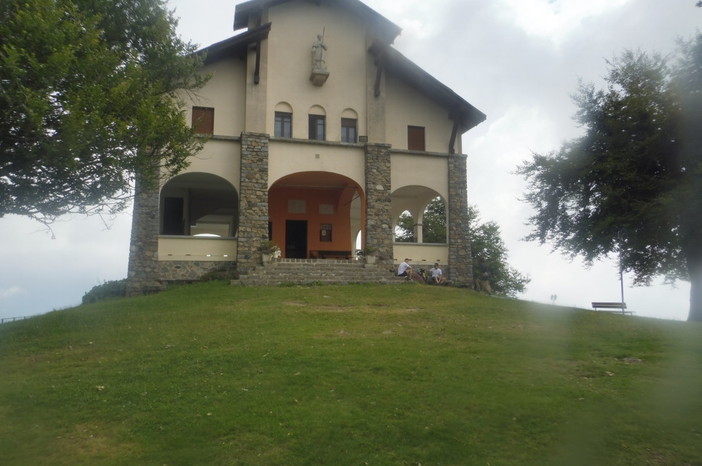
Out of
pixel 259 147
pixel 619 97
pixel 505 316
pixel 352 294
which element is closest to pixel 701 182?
pixel 619 97

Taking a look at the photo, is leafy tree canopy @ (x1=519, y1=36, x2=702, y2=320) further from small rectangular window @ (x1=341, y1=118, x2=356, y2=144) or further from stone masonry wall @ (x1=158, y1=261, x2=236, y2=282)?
stone masonry wall @ (x1=158, y1=261, x2=236, y2=282)

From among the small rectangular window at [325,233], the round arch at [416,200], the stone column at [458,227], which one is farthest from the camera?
the small rectangular window at [325,233]

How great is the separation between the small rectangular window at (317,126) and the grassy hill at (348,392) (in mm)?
12083

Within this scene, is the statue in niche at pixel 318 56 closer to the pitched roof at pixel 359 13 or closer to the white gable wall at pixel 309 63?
the white gable wall at pixel 309 63

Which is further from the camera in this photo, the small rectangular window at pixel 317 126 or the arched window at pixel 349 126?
the arched window at pixel 349 126

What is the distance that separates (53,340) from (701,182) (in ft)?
59.7

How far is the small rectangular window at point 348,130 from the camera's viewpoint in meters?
25.5

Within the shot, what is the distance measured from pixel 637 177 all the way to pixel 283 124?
1350 cm

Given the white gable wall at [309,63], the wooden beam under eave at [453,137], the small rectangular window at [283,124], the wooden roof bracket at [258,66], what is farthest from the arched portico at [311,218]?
the wooden roof bracket at [258,66]

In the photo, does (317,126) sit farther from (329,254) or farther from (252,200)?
(329,254)

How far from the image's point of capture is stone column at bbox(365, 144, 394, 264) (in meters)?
24.2

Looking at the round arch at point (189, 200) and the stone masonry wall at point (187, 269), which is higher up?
the round arch at point (189, 200)

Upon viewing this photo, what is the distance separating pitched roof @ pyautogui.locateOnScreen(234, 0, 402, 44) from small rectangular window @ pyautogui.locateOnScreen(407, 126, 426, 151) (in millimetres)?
4106

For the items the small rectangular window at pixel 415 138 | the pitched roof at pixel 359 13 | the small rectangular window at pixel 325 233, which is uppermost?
the pitched roof at pixel 359 13
